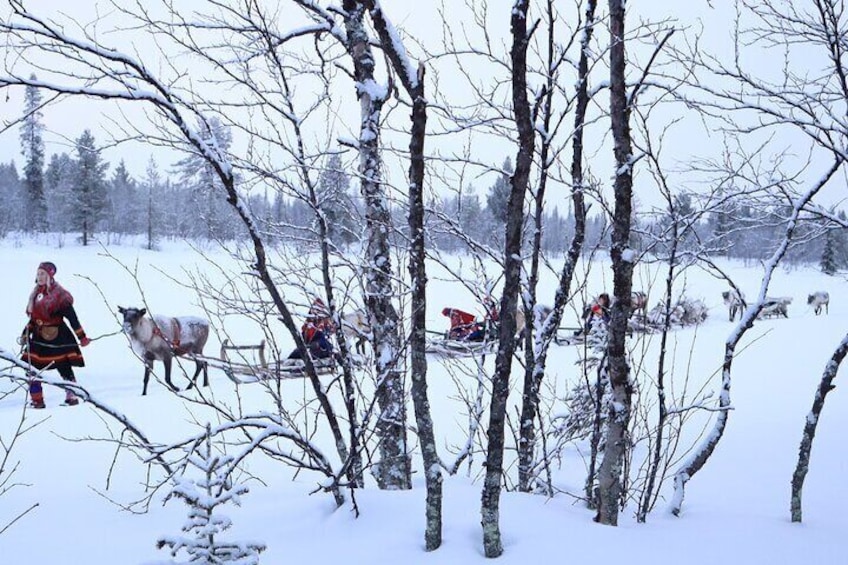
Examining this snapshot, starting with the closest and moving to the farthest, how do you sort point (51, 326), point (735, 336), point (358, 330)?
point (358, 330) < point (735, 336) < point (51, 326)

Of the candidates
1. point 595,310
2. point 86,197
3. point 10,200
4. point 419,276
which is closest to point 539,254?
point 595,310

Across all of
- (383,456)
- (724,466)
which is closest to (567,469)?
(724,466)

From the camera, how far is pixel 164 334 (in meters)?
9.16

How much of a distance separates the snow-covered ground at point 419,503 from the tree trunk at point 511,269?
0.27 metres

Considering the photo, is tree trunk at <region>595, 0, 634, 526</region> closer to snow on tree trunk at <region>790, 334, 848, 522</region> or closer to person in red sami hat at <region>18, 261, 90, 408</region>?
snow on tree trunk at <region>790, 334, 848, 522</region>

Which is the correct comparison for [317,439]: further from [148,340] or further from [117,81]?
[117,81]

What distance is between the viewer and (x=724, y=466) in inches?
297

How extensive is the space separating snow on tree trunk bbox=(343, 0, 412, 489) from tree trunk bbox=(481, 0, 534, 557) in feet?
4.63

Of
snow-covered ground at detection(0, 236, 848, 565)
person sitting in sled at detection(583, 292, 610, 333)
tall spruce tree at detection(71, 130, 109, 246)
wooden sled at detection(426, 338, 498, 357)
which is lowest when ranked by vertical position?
snow-covered ground at detection(0, 236, 848, 565)

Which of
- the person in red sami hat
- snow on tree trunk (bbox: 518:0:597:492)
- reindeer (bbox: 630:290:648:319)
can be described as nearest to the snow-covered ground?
reindeer (bbox: 630:290:648:319)

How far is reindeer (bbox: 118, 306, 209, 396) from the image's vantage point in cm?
874

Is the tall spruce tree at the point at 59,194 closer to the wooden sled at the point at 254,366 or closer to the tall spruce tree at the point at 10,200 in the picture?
the tall spruce tree at the point at 10,200

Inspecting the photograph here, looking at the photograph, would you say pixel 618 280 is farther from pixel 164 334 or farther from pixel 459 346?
pixel 164 334

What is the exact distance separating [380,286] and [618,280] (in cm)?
189
